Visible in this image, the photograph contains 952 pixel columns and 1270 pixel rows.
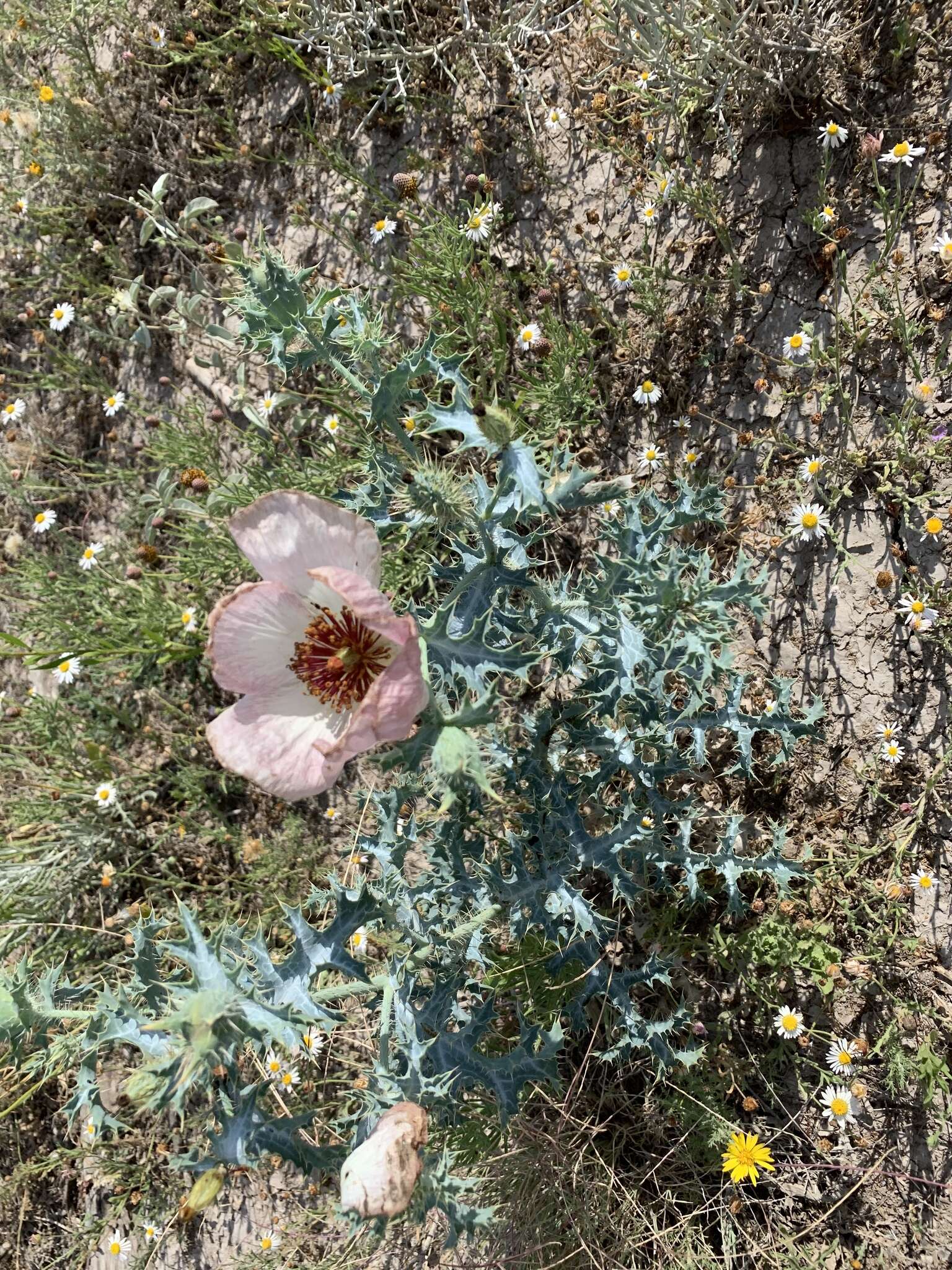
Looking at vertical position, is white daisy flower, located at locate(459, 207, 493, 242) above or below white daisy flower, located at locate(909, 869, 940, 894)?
above

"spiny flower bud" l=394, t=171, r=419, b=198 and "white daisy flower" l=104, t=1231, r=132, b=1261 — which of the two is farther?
"white daisy flower" l=104, t=1231, r=132, b=1261

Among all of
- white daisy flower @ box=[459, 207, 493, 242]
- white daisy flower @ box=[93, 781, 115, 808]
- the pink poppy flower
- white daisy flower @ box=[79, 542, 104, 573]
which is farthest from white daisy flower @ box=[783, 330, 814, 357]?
white daisy flower @ box=[93, 781, 115, 808]

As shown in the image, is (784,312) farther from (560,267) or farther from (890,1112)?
(890,1112)

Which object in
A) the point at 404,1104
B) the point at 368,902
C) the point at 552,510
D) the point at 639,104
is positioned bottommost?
the point at 404,1104

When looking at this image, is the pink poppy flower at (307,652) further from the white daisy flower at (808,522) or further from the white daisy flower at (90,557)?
the white daisy flower at (90,557)

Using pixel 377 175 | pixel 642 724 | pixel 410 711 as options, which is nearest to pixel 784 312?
pixel 642 724

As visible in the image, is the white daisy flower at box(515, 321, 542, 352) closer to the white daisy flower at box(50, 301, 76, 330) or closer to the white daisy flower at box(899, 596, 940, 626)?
the white daisy flower at box(899, 596, 940, 626)

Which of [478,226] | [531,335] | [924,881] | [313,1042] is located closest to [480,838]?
[313,1042]
